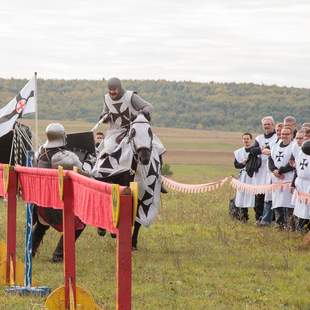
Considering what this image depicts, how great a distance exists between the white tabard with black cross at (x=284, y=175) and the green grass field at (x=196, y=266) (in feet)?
1.85

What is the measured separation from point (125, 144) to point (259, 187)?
4.76 meters

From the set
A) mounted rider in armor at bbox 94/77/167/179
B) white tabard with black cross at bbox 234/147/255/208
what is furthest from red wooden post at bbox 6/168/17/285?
white tabard with black cross at bbox 234/147/255/208

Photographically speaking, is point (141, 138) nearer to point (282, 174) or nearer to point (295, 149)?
point (295, 149)

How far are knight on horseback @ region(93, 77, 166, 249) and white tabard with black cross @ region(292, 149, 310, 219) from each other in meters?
2.36

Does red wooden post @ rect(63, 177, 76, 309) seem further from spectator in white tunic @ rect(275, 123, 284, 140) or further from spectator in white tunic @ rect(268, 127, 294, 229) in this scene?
spectator in white tunic @ rect(275, 123, 284, 140)

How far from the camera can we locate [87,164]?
13.1 meters

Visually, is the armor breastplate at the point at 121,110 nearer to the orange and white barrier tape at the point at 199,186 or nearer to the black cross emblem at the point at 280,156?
the black cross emblem at the point at 280,156

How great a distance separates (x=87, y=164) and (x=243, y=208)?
14.7 ft

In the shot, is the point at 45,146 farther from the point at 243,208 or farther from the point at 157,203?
→ the point at 243,208

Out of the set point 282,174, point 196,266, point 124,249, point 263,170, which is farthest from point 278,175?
point 124,249

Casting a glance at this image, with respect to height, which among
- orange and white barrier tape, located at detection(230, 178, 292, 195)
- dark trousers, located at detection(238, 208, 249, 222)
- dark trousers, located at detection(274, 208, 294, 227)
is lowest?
dark trousers, located at detection(238, 208, 249, 222)

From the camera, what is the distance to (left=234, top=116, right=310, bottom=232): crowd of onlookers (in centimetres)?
1389

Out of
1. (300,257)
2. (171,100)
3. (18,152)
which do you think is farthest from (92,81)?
(300,257)

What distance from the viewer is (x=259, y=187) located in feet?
52.9
